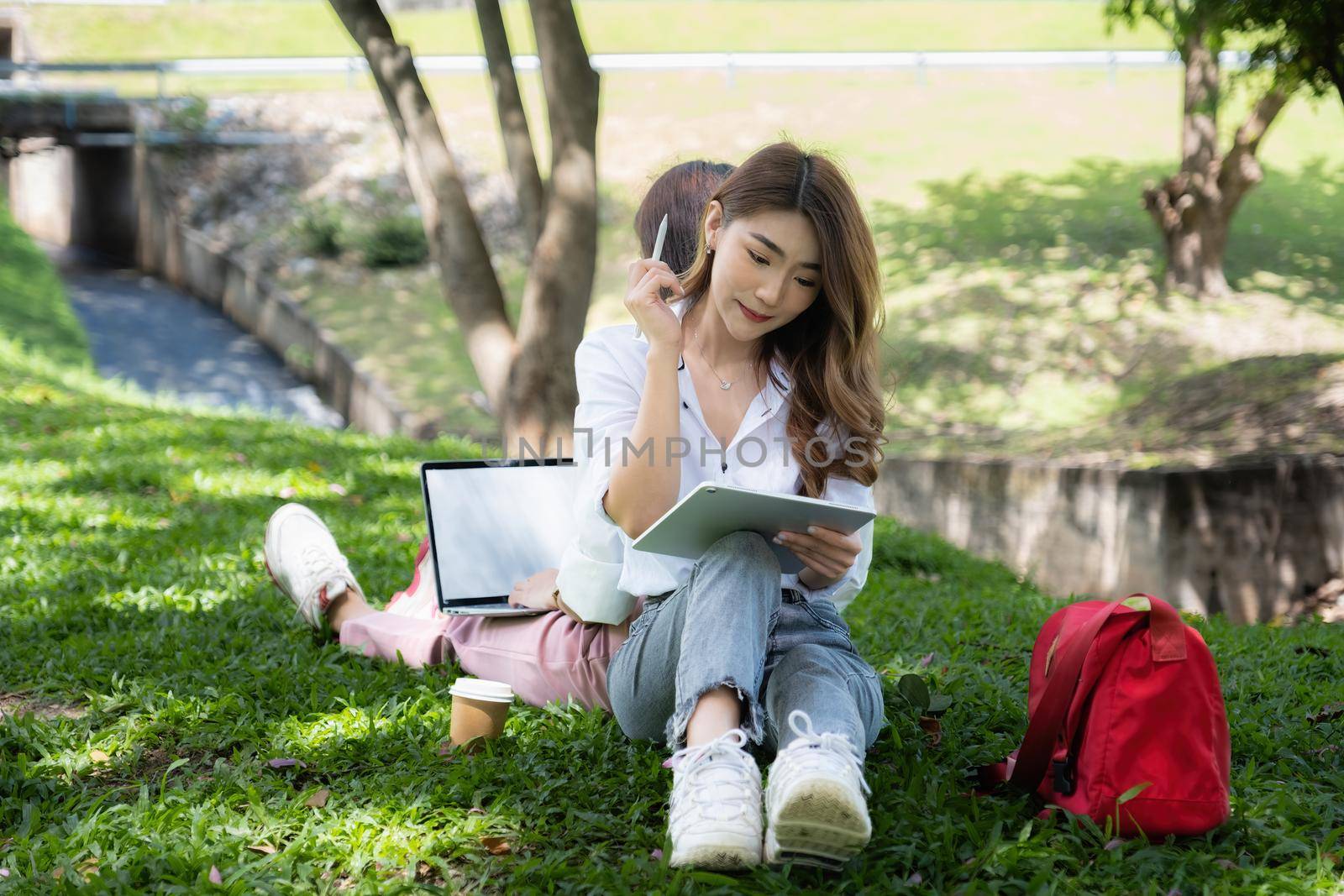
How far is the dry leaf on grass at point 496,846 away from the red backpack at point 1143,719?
1103mm

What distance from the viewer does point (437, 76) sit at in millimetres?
21031

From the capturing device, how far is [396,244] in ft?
51.7

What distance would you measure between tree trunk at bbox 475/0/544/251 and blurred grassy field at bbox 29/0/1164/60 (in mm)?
18076

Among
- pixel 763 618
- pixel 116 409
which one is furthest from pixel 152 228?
pixel 763 618

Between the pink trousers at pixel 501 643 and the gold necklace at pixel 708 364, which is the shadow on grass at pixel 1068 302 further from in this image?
the gold necklace at pixel 708 364

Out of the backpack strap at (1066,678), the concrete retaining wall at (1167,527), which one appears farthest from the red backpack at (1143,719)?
the concrete retaining wall at (1167,527)

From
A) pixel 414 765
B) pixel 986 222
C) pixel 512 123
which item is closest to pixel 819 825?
pixel 414 765

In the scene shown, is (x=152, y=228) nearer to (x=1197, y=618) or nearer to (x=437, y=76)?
(x=437, y=76)

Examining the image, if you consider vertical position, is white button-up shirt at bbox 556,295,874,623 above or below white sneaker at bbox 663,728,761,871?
above

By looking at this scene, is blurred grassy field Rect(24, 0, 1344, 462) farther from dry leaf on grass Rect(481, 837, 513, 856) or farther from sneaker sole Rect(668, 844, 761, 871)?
sneaker sole Rect(668, 844, 761, 871)

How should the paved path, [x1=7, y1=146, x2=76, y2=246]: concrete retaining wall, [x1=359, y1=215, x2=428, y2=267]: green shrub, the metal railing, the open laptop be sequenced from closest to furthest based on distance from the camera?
the open laptop
the paved path
[x1=359, y1=215, x2=428, y2=267]: green shrub
the metal railing
[x1=7, y1=146, x2=76, y2=246]: concrete retaining wall

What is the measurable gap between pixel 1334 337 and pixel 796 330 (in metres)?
9.19

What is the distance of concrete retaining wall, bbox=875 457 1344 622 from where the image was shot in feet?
19.6

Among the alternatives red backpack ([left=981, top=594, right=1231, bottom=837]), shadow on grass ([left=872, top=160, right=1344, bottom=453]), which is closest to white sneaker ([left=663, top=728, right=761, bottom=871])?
red backpack ([left=981, top=594, right=1231, bottom=837])
